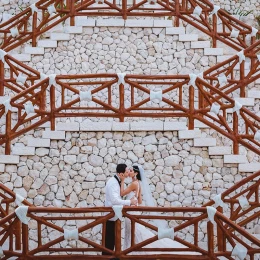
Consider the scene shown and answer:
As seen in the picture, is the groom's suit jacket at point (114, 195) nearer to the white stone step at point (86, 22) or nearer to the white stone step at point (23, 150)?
the white stone step at point (23, 150)

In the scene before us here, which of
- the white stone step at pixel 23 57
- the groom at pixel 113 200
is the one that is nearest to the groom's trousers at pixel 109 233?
the groom at pixel 113 200

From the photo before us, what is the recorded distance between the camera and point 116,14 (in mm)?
15602

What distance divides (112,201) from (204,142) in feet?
9.11

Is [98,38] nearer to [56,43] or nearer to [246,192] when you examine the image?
[56,43]

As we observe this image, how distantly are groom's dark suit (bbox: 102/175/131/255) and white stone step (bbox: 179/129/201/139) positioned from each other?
2.32 meters

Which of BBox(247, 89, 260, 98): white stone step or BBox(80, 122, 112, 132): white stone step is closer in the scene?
BBox(80, 122, 112, 132): white stone step

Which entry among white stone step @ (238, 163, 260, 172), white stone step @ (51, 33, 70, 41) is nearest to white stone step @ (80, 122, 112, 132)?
white stone step @ (238, 163, 260, 172)

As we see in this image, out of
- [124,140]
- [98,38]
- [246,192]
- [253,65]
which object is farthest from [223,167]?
[98,38]

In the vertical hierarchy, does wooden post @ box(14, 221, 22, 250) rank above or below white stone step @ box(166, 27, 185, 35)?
below

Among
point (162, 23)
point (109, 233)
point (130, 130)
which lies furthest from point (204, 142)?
point (162, 23)

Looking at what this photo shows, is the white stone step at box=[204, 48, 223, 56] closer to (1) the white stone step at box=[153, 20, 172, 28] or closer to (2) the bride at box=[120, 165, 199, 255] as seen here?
(1) the white stone step at box=[153, 20, 172, 28]

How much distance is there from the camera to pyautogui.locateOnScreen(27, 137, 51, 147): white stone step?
12.1 m

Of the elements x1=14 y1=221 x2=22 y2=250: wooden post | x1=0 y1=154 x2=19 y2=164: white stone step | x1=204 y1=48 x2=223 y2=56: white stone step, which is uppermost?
x1=204 y1=48 x2=223 y2=56: white stone step

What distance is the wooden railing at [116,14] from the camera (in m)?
15.2
